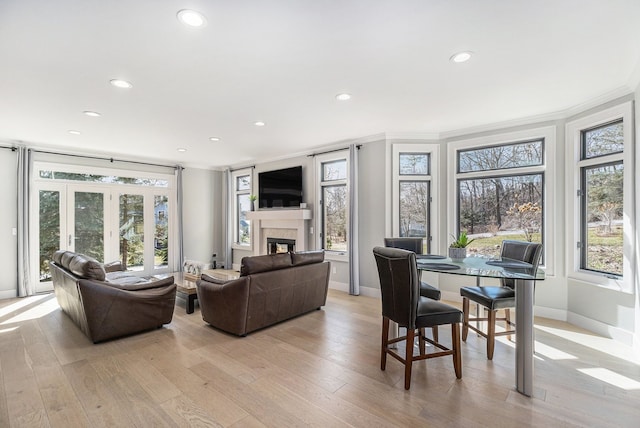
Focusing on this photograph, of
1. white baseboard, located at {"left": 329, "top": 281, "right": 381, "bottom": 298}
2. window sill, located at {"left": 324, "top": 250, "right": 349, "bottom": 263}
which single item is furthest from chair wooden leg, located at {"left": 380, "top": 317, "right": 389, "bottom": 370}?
window sill, located at {"left": 324, "top": 250, "right": 349, "bottom": 263}

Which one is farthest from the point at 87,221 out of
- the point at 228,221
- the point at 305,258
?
the point at 305,258

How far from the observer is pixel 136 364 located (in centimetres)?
281

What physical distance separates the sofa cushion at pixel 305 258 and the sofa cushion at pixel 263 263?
0.10 meters

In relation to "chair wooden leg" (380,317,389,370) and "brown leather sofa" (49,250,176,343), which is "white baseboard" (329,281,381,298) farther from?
"brown leather sofa" (49,250,176,343)

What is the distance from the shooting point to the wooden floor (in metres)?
2.08

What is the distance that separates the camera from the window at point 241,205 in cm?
780

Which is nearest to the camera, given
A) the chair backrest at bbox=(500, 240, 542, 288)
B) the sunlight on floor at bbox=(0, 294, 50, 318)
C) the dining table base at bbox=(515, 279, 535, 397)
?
the dining table base at bbox=(515, 279, 535, 397)

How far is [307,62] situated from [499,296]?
112 inches

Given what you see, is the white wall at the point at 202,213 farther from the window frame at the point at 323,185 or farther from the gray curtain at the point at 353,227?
the gray curtain at the point at 353,227

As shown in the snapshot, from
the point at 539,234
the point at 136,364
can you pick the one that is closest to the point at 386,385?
the point at 136,364

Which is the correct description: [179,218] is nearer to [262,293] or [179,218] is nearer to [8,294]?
[8,294]

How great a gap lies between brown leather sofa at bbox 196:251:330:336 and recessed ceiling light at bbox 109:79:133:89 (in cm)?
216

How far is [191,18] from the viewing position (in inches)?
80.4

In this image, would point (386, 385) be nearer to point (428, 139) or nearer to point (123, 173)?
point (428, 139)
